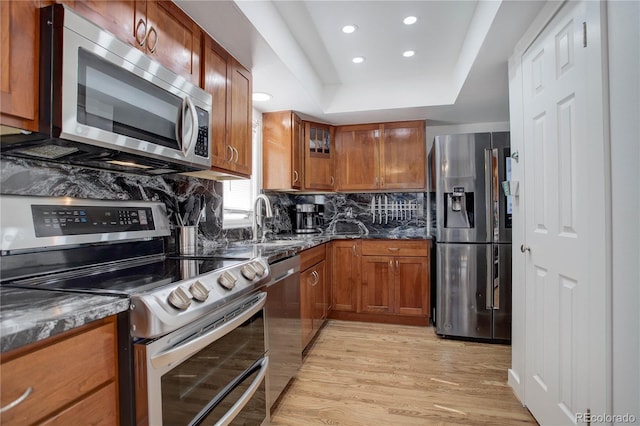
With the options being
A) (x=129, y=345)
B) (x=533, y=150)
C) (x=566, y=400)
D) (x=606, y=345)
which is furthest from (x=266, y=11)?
(x=566, y=400)

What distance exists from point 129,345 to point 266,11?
1889 millimetres

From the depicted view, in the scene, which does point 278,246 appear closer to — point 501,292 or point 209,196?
point 209,196

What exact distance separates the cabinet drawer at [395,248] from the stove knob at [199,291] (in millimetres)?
2422

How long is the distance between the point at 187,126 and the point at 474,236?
8.34 ft

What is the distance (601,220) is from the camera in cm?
116

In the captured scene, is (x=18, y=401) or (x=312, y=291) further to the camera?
(x=312, y=291)

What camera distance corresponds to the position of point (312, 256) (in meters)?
2.68

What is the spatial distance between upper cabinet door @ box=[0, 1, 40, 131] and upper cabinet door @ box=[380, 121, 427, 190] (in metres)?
3.13

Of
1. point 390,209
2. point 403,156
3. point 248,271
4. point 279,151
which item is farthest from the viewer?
point 390,209

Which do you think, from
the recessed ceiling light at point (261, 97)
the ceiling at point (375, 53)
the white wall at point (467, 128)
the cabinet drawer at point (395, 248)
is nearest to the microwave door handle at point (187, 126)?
the ceiling at point (375, 53)

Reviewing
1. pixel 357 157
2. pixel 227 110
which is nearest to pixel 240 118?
pixel 227 110

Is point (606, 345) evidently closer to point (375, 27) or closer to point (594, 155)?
point (594, 155)

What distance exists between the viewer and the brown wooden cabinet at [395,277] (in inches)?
127

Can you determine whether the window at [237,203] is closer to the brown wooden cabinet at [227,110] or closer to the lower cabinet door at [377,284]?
the brown wooden cabinet at [227,110]
